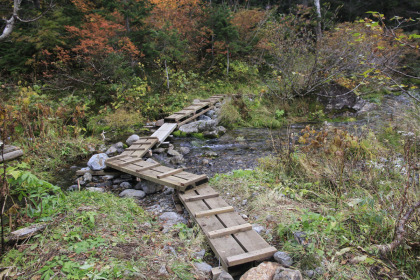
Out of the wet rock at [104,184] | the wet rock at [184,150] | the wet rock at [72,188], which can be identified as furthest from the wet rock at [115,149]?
the wet rock at [72,188]

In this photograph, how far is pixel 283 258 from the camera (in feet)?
8.20

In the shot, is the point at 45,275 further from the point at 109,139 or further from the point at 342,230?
the point at 109,139

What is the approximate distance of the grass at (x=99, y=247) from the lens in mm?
2256

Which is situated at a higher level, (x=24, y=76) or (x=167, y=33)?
(x=167, y=33)

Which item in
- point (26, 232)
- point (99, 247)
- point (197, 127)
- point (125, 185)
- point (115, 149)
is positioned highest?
point (26, 232)

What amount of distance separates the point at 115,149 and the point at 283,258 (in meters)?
5.21

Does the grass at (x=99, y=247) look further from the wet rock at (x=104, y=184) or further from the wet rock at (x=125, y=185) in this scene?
the wet rock at (x=104, y=184)

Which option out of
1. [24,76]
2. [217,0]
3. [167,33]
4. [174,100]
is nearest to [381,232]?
[174,100]

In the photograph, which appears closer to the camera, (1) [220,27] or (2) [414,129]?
(2) [414,129]

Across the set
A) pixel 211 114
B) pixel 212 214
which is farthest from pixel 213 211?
pixel 211 114

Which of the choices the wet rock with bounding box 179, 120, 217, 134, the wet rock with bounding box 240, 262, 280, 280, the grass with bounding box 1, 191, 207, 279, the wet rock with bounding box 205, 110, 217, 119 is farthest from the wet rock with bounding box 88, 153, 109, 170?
the wet rock with bounding box 205, 110, 217, 119

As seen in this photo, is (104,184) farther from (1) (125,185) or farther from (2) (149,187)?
(2) (149,187)

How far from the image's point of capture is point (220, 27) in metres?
11.5

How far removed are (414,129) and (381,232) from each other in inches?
156
